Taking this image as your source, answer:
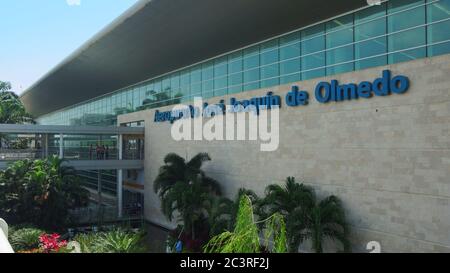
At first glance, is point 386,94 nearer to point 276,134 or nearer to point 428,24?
Answer: point 428,24

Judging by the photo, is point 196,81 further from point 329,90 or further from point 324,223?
point 324,223

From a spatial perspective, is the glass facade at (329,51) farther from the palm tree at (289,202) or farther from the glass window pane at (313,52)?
the palm tree at (289,202)

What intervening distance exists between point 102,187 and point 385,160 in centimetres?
3068

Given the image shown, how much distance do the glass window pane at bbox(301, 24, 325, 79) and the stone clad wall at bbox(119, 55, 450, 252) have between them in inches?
32.4

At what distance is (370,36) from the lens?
15.8 metres

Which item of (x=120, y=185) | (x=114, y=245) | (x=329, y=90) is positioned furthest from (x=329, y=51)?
(x=120, y=185)

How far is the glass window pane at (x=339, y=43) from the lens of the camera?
16.5 meters

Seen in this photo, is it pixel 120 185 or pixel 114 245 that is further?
pixel 120 185

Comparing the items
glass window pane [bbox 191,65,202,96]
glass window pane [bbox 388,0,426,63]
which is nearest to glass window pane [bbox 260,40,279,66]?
glass window pane [bbox 191,65,202,96]

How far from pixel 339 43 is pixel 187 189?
9941 mm

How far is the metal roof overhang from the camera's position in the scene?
1853 centimetres

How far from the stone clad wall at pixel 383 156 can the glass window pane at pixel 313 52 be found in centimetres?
82

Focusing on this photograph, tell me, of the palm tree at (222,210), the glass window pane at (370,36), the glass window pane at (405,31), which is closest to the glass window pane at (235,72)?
the palm tree at (222,210)

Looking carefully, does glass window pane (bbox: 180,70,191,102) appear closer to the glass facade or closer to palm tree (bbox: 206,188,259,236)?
the glass facade
